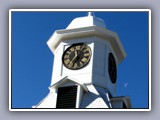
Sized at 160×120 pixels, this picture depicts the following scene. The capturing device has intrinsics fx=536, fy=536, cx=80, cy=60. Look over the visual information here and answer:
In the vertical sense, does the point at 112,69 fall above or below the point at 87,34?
below

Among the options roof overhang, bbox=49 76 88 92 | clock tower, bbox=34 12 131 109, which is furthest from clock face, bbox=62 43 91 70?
roof overhang, bbox=49 76 88 92

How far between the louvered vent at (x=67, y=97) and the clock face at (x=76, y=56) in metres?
0.70

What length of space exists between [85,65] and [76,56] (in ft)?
1.08

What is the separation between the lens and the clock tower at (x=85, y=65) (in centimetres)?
1276

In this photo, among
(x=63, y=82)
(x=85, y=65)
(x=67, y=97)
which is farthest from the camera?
(x=85, y=65)

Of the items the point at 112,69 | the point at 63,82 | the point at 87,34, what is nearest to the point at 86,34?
the point at 87,34

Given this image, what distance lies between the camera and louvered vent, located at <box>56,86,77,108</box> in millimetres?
12414

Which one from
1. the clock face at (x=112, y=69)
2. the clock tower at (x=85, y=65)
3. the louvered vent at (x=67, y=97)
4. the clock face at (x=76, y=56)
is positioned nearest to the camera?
the louvered vent at (x=67, y=97)

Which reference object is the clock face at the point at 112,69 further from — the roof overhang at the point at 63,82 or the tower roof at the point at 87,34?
the roof overhang at the point at 63,82

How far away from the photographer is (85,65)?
13.3m

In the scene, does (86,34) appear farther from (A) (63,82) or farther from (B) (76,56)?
(A) (63,82)

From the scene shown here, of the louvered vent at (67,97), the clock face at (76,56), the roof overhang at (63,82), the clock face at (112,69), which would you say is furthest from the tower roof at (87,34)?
the louvered vent at (67,97)
